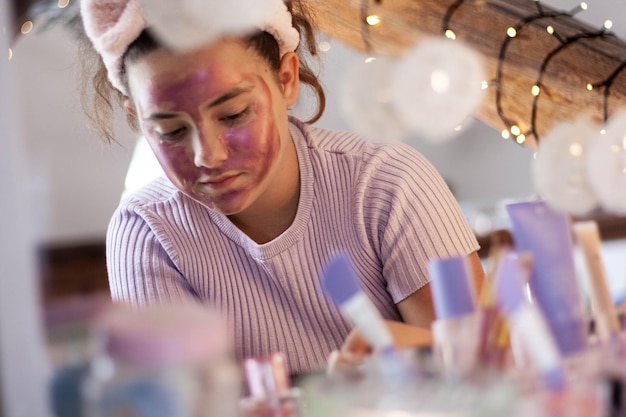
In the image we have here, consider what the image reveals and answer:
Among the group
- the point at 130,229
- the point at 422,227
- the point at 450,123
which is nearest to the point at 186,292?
the point at 130,229

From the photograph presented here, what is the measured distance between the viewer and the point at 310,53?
0.59 metres

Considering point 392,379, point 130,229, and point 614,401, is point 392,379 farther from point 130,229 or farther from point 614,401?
point 130,229

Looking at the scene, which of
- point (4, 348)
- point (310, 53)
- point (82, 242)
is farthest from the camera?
point (310, 53)

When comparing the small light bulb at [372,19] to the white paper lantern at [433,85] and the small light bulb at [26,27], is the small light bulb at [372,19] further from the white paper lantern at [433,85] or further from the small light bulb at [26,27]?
the small light bulb at [26,27]

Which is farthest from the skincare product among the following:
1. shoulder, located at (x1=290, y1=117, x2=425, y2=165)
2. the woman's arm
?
shoulder, located at (x1=290, y1=117, x2=425, y2=165)

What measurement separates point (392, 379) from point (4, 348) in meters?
0.15

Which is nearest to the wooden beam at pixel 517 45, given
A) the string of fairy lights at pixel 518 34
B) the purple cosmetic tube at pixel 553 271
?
the string of fairy lights at pixel 518 34

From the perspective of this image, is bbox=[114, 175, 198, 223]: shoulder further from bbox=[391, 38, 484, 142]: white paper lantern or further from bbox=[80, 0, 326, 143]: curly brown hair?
bbox=[391, 38, 484, 142]: white paper lantern

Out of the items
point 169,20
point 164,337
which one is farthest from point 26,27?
point 164,337

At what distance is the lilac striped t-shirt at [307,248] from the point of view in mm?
643

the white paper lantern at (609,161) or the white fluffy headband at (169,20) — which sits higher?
the white fluffy headband at (169,20)

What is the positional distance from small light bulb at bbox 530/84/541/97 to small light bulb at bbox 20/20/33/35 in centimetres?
34

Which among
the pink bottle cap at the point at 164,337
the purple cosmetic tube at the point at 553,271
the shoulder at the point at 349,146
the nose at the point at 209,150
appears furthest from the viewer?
the shoulder at the point at 349,146

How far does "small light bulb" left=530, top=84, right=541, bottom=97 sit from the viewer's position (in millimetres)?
596
